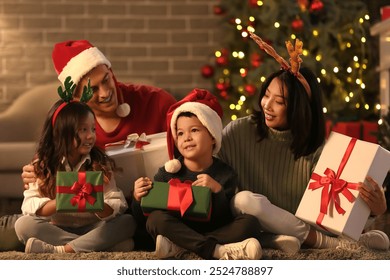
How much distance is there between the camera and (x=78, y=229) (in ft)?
8.39

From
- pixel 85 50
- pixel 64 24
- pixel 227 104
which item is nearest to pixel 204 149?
pixel 85 50

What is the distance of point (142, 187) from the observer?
2.42 metres

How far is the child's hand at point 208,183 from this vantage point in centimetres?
238

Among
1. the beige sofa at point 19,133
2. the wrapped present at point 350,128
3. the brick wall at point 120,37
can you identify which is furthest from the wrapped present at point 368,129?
the beige sofa at point 19,133

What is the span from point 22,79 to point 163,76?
2.56 ft

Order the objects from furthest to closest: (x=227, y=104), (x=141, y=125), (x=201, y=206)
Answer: (x=227, y=104), (x=141, y=125), (x=201, y=206)

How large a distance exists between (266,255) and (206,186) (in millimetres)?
268

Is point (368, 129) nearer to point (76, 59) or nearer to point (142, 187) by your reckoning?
point (76, 59)

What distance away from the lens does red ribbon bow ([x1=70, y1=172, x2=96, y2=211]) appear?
238 cm

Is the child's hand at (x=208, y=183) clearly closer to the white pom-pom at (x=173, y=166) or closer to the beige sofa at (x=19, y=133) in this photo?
the white pom-pom at (x=173, y=166)

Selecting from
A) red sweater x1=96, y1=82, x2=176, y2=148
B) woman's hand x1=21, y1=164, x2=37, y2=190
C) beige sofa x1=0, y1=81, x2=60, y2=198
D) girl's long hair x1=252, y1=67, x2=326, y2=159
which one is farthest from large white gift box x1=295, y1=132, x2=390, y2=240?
beige sofa x1=0, y1=81, x2=60, y2=198

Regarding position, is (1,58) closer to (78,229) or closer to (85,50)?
(85,50)

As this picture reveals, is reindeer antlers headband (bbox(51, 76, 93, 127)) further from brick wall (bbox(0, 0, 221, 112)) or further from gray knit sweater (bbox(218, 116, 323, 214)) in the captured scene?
brick wall (bbox(0, 0, 221, 112))

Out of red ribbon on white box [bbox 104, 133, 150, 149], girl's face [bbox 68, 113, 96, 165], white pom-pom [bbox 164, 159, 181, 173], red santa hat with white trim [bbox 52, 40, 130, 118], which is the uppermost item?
red santa hat with white trim [bbox 52, 40, 130, 118]
